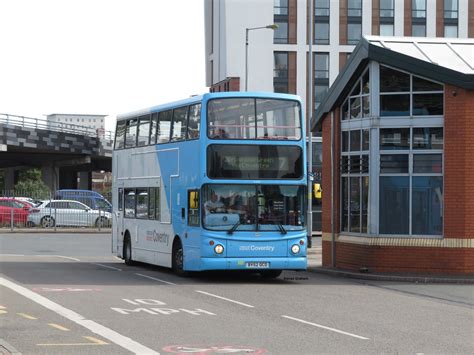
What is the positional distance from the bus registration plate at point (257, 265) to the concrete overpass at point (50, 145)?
53197 mm

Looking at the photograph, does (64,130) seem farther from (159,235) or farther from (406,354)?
(406,354)

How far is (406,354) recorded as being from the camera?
1069cm

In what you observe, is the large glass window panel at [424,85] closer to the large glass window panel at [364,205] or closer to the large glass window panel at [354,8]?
the large glass window panel at [364,205]

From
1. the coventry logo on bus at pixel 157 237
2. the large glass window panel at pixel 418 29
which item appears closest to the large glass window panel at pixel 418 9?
the large glass window panel at pixel 418 29

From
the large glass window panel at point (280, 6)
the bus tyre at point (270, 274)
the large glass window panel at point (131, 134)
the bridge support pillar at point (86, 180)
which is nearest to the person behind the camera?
the bus tyre at point (270, 274)

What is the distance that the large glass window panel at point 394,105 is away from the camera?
22.8 m

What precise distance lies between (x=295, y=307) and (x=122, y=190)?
11.7 metres

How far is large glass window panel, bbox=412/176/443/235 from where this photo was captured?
73.7 feet

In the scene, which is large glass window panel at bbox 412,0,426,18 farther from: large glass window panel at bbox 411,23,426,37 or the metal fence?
the metal fence

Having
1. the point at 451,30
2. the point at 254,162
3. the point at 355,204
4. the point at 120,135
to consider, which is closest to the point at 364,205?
the point at 355,204

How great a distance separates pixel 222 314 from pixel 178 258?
765 centimetres

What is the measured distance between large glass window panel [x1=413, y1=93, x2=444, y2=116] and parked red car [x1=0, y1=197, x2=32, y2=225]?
30031mm

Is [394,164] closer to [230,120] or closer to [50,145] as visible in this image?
[230,120]

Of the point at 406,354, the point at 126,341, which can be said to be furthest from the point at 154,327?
the point at 406,354
